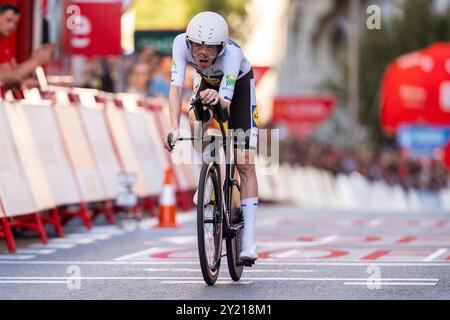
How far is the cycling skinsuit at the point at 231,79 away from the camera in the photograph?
1070 centimetres

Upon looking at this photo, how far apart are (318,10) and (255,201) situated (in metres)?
59.9

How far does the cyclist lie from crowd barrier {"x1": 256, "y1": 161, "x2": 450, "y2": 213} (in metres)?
16.5

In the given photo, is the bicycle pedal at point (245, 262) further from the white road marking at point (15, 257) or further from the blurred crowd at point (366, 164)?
the blurred crowd at point (366, 164)

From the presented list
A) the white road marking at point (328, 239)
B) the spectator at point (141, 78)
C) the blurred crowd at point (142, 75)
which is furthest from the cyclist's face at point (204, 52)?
the spectator at point (141, 78)

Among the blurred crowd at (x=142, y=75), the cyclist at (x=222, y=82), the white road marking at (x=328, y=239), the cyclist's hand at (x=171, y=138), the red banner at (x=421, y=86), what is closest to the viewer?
the cyclist's hand at (x=171, y=138)

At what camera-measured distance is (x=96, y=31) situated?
854 inches

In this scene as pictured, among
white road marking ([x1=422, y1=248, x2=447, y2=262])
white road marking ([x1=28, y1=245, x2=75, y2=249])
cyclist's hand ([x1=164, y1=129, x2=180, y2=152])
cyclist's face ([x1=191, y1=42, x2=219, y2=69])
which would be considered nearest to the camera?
cyclist's hand ([x1=164, y1=129, x2=180, y2=152])

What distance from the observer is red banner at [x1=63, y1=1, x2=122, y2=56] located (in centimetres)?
2153

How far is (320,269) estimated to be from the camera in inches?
476

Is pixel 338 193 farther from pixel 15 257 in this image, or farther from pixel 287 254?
pixel 15 257

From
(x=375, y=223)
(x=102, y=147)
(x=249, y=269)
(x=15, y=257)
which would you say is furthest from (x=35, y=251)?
(x=375, y=223)

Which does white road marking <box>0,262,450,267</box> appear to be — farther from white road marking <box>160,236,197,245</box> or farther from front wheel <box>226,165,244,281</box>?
white road marking <box>160,236,197,245</box>

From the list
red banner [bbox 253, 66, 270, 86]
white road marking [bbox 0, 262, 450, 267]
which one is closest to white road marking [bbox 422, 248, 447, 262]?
white road marking [bbox 0, 262, 450, 267]

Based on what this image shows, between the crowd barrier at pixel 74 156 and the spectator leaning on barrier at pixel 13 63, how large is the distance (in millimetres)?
179
